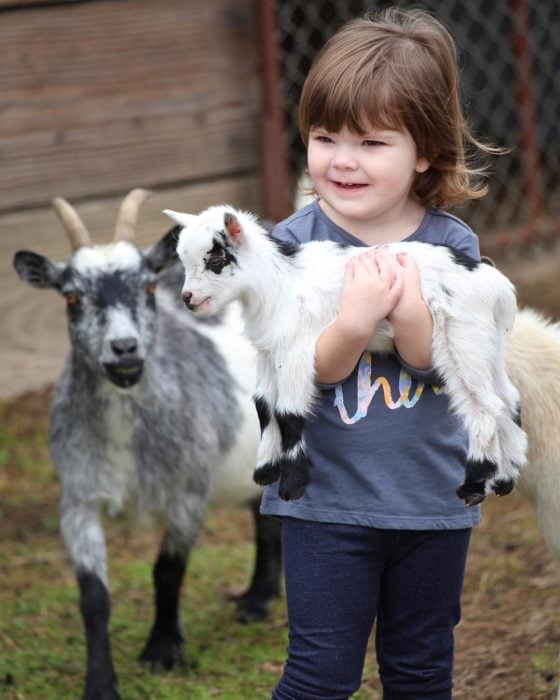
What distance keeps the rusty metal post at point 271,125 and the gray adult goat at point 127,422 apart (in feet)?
6.86

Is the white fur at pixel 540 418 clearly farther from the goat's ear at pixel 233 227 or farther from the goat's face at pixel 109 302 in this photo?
the goat's face at pixel 109 302

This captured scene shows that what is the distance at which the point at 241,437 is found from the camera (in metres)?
4.14

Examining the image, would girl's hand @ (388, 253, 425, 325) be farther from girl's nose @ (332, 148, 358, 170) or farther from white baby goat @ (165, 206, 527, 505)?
girl's nose @ (332, 148, 358, 170)

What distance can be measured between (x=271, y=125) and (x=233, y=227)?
398 centimetres

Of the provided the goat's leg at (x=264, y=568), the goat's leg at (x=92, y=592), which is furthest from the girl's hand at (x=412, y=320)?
the goat's leg at (x=264, y=568)

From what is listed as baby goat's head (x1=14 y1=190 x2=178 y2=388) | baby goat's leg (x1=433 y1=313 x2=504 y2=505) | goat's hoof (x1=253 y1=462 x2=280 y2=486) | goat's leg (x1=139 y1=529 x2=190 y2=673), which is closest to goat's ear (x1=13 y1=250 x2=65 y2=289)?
baby goat's head (x1=14 y1=190 x2=178 y2=388)

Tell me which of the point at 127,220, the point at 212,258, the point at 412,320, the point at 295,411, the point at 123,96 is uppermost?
the point at 212,258

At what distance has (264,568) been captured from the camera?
433 cm

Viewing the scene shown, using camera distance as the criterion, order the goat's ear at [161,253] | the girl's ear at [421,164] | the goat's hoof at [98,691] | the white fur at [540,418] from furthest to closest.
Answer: the goat's ear at [161,253]
the goat's hoof at [98,691]
the white fur at [540,418]
the girl's ear at [421,164]

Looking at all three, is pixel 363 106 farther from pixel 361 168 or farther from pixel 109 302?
pixel 109 302

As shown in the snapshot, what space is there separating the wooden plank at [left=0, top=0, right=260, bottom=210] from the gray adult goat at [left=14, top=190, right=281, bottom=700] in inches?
66.4

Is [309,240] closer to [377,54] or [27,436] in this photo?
[377,54]

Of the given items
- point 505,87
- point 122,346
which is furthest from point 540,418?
point 505,87

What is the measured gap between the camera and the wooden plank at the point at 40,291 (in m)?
5.57
